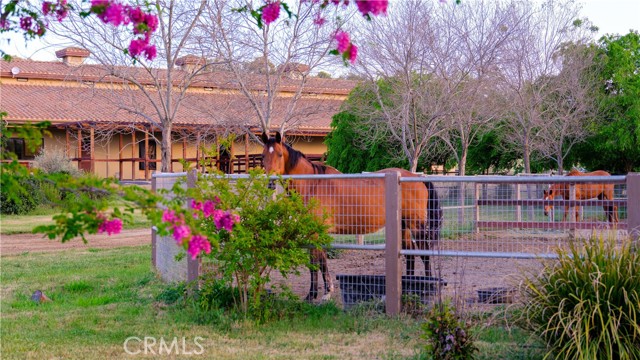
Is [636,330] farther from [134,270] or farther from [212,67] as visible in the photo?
[212,67]

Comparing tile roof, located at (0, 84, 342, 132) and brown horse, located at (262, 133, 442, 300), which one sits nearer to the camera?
brown horse, located at (262, 133, 442, 300)

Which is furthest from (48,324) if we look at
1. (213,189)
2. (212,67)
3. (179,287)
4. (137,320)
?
(212,67)

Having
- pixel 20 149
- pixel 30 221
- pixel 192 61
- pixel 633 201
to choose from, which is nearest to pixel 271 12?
pixel 633 201

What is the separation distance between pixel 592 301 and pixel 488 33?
53.8ft

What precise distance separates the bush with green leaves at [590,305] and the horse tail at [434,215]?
2130 millimetres

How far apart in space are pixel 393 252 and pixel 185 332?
88.3 inches

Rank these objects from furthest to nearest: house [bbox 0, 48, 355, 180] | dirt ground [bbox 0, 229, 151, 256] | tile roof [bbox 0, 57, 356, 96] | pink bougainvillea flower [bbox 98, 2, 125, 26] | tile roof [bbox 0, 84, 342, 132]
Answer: tile roof [bbox 0, 84, 342, 132] < house [bbox 0, 48, 355, 180] < tile roof [bbox 0, 57, 356, 96] < dirt ground [bbox 0, 229, 151, 256] < pink bougainvillea flower [bbox 98, 2, 125, 26]

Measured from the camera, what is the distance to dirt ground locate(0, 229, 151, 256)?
1567 cm

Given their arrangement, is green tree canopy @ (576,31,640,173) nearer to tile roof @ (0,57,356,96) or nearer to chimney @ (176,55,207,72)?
tile roof @ (0,57,356,96)

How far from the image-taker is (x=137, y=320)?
775cm

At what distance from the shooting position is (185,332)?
716cm

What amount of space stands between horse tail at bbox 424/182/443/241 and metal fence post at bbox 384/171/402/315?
48 cm

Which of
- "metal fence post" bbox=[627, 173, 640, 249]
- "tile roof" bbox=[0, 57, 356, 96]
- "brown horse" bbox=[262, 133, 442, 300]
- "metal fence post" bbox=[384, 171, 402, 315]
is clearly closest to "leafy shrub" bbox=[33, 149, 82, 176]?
"tile roof" bbox=[0, 57, 356, 96]

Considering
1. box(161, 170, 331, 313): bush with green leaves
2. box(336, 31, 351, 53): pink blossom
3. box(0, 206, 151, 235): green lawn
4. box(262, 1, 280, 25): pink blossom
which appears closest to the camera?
box(336, 31, 351, 53): pink blossom
